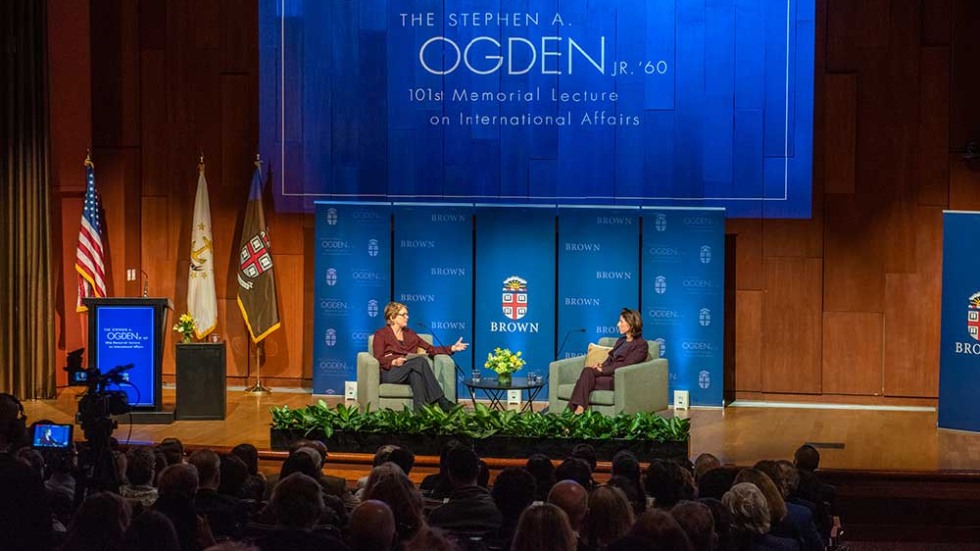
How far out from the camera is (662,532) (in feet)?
13.3

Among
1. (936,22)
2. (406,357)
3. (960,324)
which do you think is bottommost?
(406,357)

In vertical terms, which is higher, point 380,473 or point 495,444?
point 380,473

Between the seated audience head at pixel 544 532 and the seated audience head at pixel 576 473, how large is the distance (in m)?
1.72

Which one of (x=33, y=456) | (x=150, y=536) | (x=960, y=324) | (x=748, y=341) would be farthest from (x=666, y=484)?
(x=748, y=341)

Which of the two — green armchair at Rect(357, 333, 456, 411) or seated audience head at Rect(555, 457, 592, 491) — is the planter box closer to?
green armchair at Rect(357, 333, 456, 411)

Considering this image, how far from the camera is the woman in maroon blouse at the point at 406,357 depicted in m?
10.6

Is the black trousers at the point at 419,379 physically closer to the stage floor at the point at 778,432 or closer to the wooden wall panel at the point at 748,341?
the stage floor at the point at 778,432

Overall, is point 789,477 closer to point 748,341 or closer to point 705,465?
point 705,465

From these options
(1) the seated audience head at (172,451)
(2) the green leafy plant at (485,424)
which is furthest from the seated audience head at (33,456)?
(2) the green leafy plant at (485,424)

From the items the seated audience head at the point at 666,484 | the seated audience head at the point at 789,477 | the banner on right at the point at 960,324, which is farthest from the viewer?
the banner on right at the point at 960,324

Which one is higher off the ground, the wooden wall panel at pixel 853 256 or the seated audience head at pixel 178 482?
the wooden wall panel at pixel 853 256

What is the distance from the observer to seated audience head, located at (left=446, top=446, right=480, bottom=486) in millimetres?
5316

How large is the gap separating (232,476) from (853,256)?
7.70m

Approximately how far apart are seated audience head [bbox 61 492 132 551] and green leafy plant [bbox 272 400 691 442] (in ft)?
15.7
